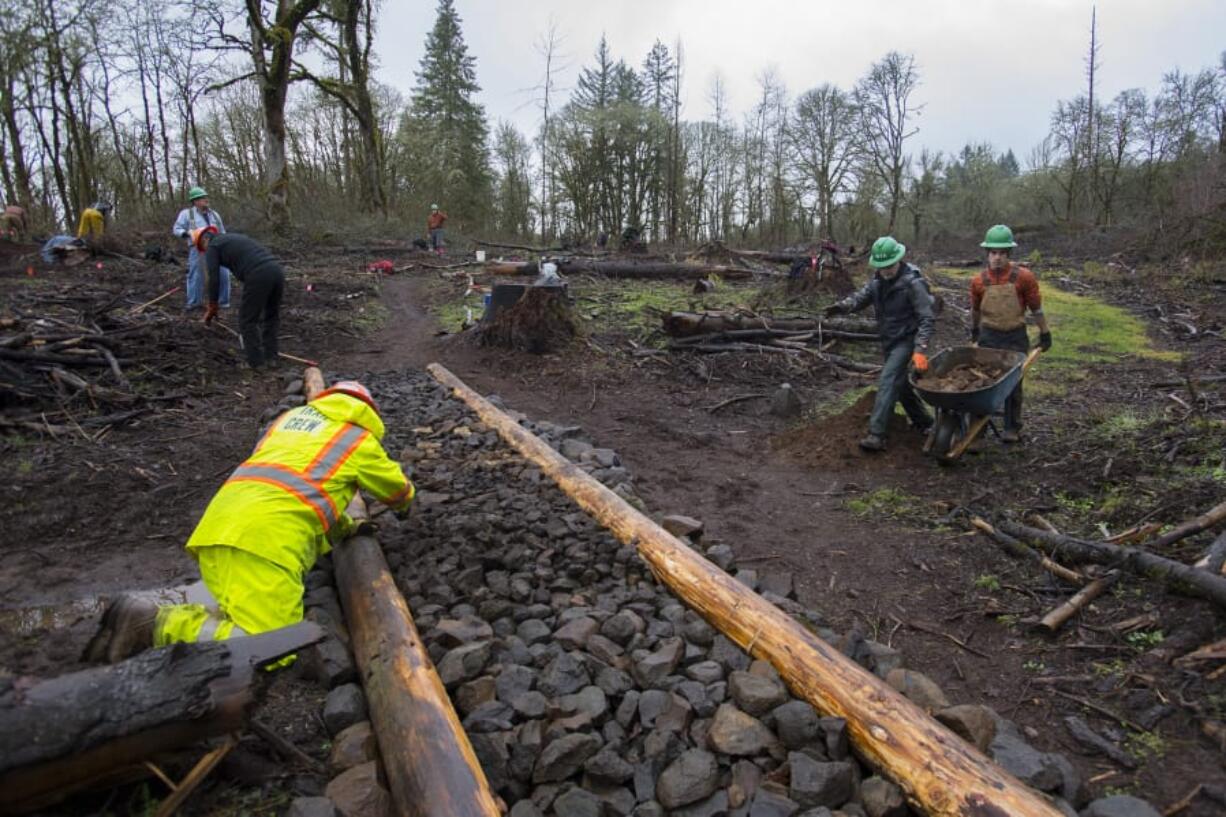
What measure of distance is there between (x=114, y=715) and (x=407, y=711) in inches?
34.2

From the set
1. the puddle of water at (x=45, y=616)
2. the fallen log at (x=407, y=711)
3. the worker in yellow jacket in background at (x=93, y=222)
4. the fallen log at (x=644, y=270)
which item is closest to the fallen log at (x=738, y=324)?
the fallen log at (x=644, y=270)

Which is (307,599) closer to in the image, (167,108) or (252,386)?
(252,386)

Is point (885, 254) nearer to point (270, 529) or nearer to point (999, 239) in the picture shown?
point (999, 239)

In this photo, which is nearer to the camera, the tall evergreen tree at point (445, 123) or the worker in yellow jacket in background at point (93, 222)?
the worker in yellow jacket in background at point (93, 222)

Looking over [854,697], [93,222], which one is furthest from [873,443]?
[93,222]

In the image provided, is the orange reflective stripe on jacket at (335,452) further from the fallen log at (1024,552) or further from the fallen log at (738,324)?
the fallen log at (738,324)

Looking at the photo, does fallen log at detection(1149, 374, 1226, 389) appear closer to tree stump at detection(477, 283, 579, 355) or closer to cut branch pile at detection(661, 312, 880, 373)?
cut branch pile at detection(661, 312, 880, 373)

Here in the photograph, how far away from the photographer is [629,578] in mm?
3689

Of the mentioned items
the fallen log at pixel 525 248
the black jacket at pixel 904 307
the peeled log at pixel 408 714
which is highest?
the fallen log at pixel 525 248

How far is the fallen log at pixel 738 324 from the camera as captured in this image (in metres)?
10.8

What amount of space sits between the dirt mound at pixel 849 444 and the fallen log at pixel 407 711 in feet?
14.7

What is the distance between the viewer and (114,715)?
1.84 metres

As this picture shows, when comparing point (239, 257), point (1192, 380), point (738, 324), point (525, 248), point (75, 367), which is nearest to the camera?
point (75, 367)

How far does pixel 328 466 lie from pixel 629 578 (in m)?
1.70
